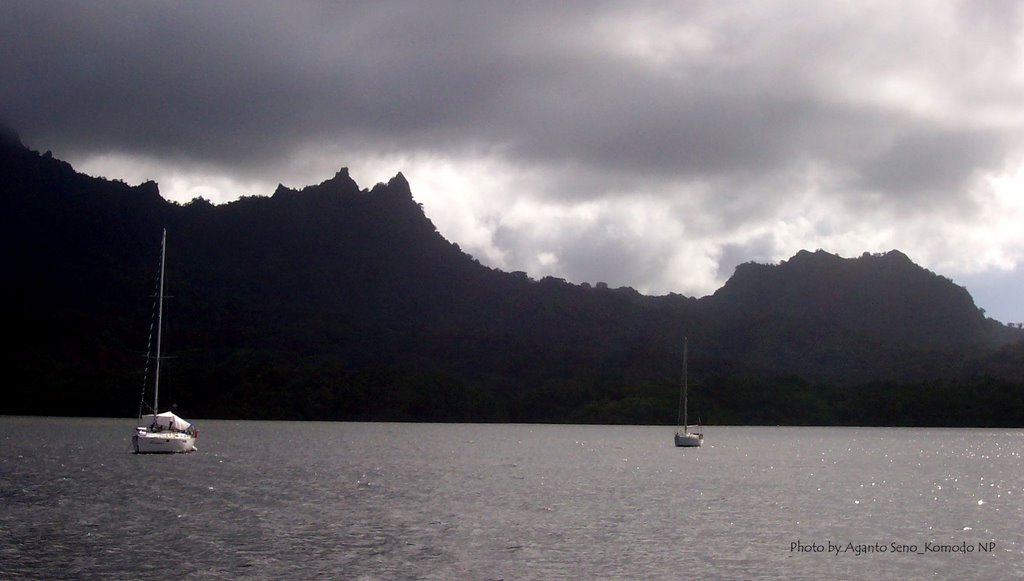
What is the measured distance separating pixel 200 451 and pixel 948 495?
87.4 meters

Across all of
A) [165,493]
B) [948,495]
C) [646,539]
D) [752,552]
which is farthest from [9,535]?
Result: [948,495]

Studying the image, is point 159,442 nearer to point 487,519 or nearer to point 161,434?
point 161,434

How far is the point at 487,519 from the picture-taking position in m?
65.5

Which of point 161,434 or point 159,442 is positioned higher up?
point 161,434

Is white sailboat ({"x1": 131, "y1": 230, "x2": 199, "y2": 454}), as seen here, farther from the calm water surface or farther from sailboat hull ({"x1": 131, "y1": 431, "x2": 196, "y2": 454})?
the calm water surface

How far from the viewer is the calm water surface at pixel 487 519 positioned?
4812cm

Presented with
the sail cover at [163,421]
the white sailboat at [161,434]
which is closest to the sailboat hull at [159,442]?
the white sailboat at [161,434]

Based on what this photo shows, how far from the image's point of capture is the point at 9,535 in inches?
2101

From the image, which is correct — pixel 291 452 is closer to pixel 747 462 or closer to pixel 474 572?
pixel 747 462

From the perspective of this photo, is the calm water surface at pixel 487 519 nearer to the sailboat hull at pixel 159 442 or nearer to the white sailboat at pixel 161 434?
the sailboat hull at pixel 159 442

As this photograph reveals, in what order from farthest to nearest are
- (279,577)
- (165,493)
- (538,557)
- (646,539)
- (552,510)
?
(165,493) < (552,510) < (646,539) < (538,557) < (279,577)

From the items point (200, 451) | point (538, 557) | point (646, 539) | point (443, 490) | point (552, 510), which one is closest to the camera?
point (538, 557)

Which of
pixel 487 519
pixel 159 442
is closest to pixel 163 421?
pixel 159 442

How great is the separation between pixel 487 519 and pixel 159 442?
61.7m
